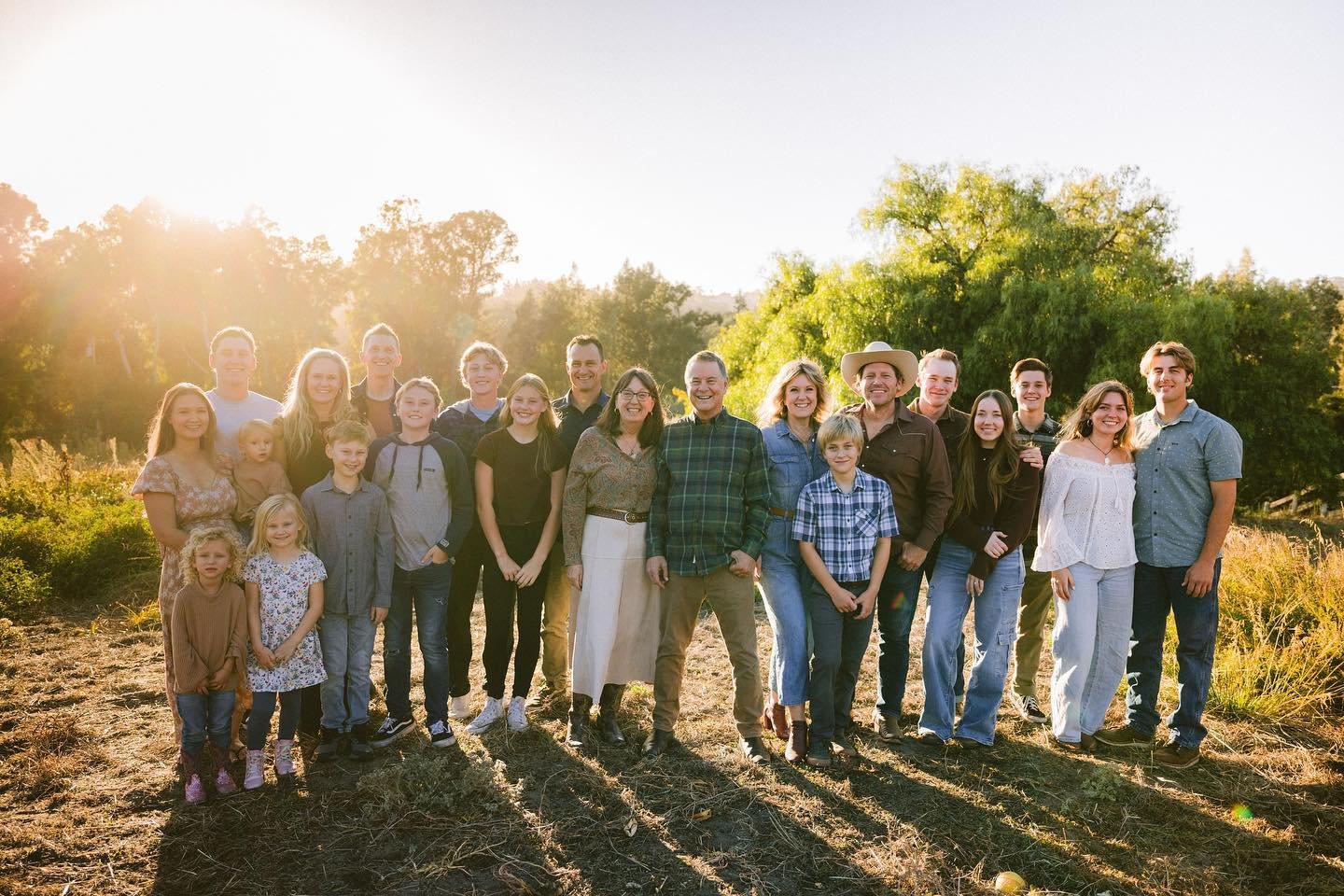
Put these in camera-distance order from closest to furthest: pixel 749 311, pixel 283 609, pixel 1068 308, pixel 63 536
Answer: pixel 283 609 → pixel 63 536 → pixel 1068 308 → pixel 749 311

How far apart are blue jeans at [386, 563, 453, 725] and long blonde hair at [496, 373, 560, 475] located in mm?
730

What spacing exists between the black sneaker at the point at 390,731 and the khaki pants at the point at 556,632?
1017 mm

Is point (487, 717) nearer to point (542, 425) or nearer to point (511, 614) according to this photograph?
point (511, 614)

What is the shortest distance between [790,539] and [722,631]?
671 mm

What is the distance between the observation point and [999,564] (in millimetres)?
4262

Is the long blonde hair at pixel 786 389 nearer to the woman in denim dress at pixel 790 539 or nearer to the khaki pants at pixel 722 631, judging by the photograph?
the woman in denim dress at pixel 790 539

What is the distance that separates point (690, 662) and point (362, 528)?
3156mm

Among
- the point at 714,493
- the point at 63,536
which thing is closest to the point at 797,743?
the point at 714,493

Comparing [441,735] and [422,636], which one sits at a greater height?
[422,636]

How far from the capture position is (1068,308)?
12.5 metres

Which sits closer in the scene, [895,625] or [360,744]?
[360,744]

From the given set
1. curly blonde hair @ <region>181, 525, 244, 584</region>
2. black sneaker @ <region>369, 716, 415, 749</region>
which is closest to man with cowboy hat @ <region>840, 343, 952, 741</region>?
black sneaker @ <region>369, 716, 415, 749</region>

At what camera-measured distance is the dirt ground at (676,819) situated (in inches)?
121

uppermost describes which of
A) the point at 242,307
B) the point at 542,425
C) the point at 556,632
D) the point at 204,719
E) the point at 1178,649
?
the point at 242,307
